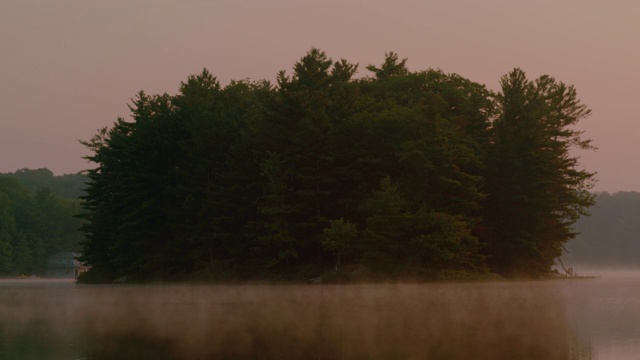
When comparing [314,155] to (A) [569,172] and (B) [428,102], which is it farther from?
(A) [569,172]

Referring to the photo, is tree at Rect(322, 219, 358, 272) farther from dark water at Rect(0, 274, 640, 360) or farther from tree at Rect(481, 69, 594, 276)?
dark water at Rect(0, 274, 640, 360)

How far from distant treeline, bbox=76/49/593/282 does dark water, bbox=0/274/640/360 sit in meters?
28.6

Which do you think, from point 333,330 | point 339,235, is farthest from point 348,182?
point 333,330

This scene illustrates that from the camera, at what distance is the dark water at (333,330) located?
2169cm

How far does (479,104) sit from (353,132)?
55.9ft

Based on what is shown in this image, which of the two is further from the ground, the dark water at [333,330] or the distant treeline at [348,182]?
the distant treeline at [348,182]

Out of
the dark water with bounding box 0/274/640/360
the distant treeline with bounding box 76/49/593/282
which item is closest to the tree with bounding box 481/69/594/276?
the distant treeline with bounding box 76/49/593/282

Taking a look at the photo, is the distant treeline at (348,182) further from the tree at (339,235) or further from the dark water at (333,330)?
the dark water at (333,330)

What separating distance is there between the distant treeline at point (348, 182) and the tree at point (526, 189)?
144 mm

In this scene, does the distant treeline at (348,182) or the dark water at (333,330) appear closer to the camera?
the dark water at (333,330)

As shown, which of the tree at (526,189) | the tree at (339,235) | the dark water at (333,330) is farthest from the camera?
the tree at (526,189)

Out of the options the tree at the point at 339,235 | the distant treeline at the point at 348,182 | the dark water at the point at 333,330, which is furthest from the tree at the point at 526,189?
the dark water at the point at 333,330

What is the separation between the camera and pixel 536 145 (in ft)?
268

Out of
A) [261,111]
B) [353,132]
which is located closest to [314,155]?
[353,132]
